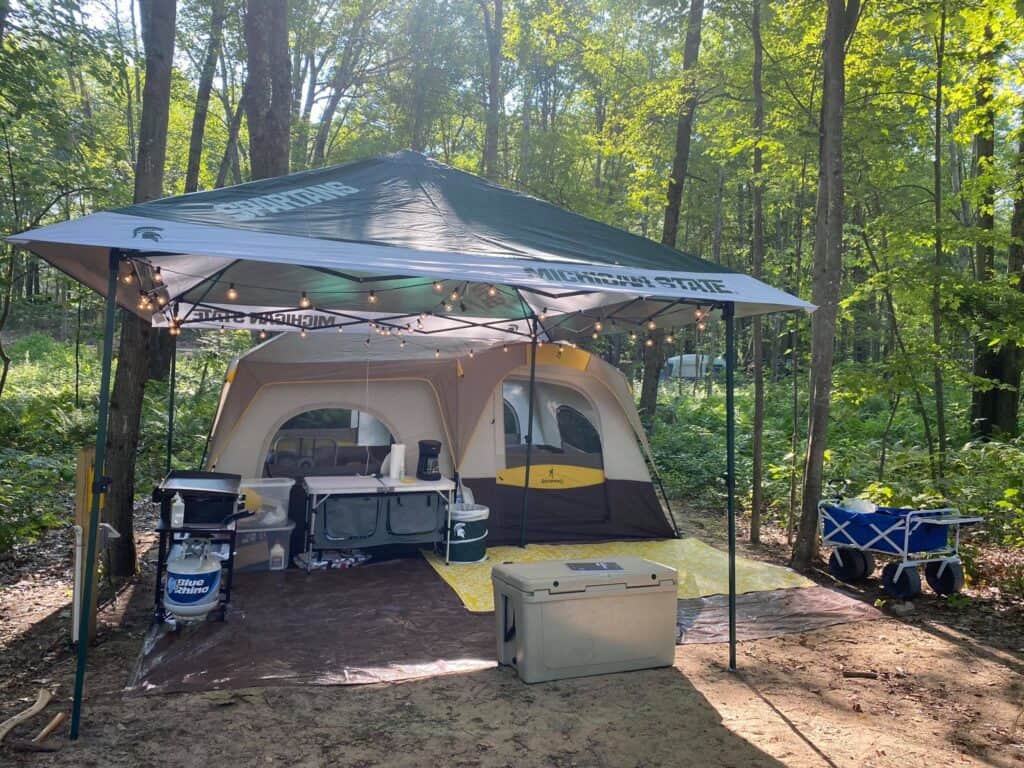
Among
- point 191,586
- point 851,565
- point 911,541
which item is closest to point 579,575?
point 191,586

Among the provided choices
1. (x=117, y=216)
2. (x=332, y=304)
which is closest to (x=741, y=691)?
(x=117, y=216)

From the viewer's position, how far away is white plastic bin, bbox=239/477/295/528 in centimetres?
634

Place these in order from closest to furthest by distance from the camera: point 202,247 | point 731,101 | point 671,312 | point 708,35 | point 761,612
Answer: point 202,247 < point 761,612 < point 671,312 < point 731,101 < point 708,35

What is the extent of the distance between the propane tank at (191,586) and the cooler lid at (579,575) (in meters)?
1.86

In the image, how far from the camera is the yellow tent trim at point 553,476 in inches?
299

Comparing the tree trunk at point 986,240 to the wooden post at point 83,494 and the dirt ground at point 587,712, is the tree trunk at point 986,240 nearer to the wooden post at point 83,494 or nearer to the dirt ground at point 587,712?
the dirt ground at point 587,712

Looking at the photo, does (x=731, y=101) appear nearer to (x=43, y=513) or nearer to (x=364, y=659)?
(x=364, y=659)

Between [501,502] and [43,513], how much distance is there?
462 centimetres

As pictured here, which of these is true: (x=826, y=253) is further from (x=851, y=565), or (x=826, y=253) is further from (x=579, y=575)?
(x=579, y=575)

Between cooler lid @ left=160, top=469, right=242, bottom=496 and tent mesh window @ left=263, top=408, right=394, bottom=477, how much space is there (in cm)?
165

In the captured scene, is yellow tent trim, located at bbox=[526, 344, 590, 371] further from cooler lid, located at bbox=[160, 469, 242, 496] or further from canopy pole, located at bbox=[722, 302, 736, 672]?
cooler lid, located at bbox=[160, 469, 242, 496]

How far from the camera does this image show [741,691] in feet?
14.0

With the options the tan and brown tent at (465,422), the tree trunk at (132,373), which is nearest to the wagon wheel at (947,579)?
the tan and brown tent at (465,422)

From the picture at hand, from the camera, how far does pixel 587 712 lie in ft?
12.7
